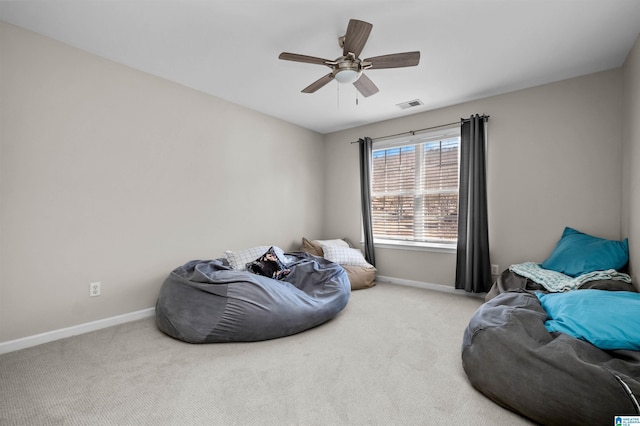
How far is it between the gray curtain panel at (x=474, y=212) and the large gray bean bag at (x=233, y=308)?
1871 millimetres

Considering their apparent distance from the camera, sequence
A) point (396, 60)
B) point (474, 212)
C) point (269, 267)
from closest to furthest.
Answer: point (396, 60), point (269, 267), point (474, 212)

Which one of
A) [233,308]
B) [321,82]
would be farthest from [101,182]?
[321,82]

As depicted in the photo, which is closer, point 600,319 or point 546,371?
point 546,371

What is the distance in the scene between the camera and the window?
13.3ft

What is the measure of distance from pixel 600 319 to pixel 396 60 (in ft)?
6.82

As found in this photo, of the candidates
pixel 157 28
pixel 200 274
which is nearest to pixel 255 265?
pixel 200 274

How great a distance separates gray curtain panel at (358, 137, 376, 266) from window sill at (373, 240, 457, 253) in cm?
15

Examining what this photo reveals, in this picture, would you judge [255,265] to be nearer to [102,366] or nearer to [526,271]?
[102,366]

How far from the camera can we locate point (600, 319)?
162 cm

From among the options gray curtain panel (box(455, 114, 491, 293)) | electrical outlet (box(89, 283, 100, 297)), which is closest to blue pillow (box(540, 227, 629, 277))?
gray curtain panel (box(455, 114, 491, 293))

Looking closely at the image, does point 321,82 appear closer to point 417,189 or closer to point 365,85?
point 365,85

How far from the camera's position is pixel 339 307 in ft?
9.66

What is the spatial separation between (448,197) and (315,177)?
2203 mm

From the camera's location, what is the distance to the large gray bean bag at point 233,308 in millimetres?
2391
